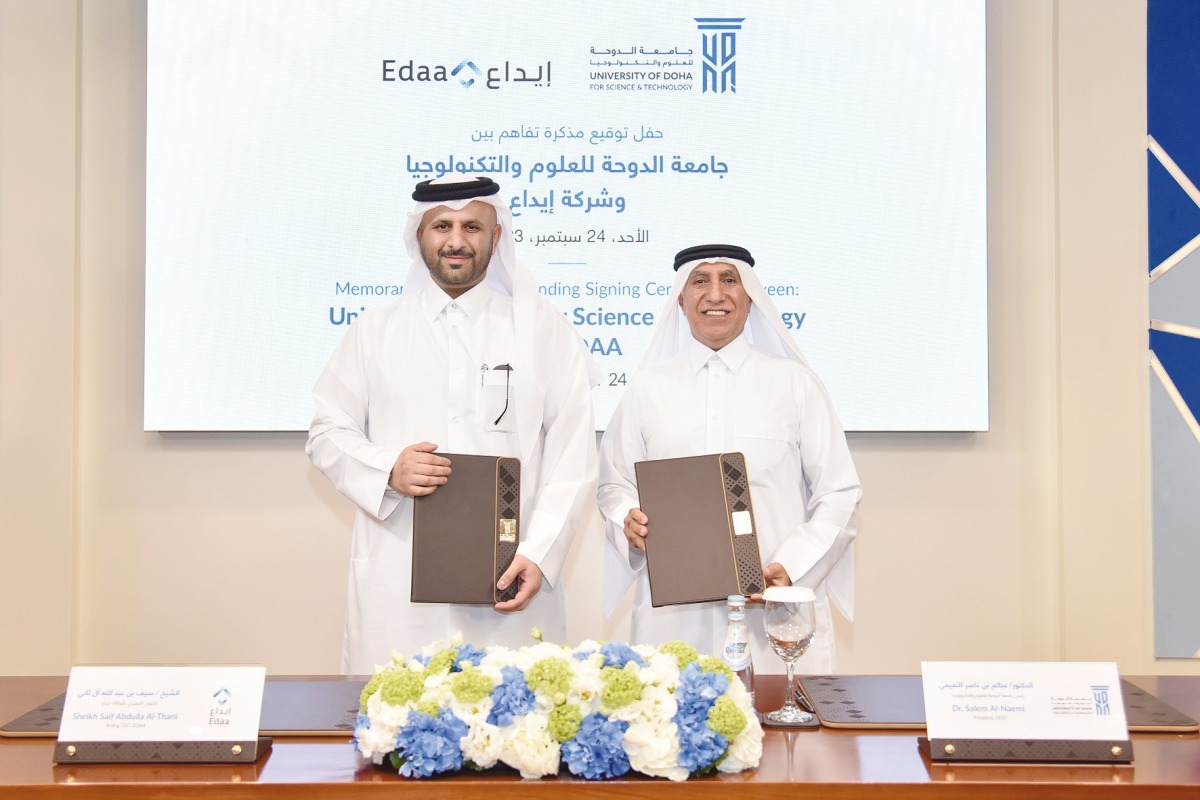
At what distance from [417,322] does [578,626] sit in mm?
1706

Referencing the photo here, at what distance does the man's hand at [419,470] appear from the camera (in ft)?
8.89

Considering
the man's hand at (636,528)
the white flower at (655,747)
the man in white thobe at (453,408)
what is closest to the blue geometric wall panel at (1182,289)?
the man in white thobe at (453,408)

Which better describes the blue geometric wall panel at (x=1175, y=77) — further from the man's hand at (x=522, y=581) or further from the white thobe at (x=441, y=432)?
the man's hand at (x=522, y=581)

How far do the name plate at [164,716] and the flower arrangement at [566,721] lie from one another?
0.23 metres

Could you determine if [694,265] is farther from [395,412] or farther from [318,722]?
[318,722]

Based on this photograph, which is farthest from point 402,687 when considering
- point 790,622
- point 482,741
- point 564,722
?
point 790,622

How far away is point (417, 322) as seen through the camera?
3211 millimetres

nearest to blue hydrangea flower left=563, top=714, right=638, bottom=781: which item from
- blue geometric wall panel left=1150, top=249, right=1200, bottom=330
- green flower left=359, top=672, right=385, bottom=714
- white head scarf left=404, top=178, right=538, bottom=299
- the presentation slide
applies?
green flower left=359, top=672, right=385, bottom=714

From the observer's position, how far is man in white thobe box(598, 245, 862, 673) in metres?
3.04

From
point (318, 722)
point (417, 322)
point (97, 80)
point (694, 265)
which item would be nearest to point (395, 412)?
point (417, 322)

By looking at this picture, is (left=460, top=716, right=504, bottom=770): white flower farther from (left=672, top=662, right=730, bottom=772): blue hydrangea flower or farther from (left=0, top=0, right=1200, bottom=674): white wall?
(left=0, top=0, right=1200, bottom=674): white wall

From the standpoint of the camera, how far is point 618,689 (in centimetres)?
158

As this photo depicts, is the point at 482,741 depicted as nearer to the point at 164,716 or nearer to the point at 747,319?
the point at 164,716

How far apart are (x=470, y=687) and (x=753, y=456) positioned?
170 cm
